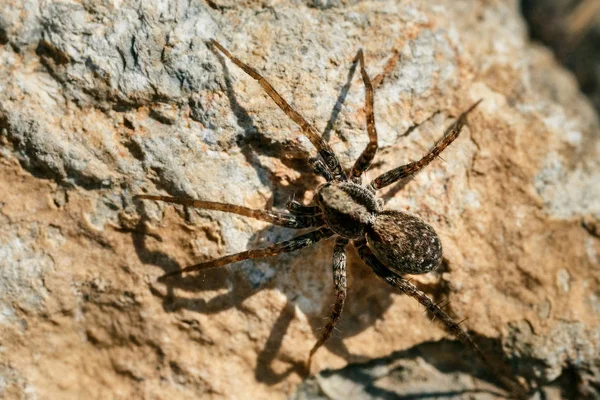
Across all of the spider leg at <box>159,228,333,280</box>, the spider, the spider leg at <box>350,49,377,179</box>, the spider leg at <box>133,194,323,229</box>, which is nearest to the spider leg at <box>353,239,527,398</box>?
the spider

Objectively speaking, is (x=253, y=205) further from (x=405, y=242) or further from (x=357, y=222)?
(x=405, y=242)

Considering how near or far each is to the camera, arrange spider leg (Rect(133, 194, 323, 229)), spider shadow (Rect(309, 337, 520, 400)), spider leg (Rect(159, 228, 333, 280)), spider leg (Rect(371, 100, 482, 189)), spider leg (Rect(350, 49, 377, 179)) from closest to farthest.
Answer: spider leg (Rect(133, 194, 323, 229)) < spider leg (Rect(159, 228, 333, 280)) < spider leg (Rect(350, 49, 377, 179)) < spider leg (Rect(371, 100, 482, 189)) < spider shadow (Rect(309, 337, 520, 400))

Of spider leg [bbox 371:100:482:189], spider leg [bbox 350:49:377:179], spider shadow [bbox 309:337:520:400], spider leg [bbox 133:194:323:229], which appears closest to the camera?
spider leg [bbox 133:194:323:229]

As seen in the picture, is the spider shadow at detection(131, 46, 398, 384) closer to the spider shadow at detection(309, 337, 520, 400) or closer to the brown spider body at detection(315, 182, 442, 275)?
the brown spider body at detection(315, 182, 442, 275)

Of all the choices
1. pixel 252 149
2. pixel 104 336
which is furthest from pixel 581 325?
pixel 104 336

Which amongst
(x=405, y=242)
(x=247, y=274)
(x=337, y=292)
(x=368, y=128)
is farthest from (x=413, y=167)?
(x=247, y=274)

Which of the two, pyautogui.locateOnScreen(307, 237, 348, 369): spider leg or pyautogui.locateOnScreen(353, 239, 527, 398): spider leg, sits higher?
pyautogui.locateOnScreen(353, 239, 527, 398): spider leg

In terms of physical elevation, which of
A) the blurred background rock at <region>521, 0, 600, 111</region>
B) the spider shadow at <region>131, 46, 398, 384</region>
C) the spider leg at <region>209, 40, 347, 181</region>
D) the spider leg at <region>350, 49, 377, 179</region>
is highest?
the blurred background rock at <region>521, 0, 600, 111</region>

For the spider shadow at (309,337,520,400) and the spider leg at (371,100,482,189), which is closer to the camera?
the spider leg at (371,100,482,189)
